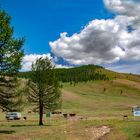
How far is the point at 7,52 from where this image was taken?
52.2 m

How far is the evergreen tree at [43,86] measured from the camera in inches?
2933

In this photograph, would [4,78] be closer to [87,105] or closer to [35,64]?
[35,64]

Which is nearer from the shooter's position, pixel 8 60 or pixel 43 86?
pixel 8 60

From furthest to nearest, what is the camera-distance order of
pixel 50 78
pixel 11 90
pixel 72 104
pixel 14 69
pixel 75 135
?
pixel 72 104 → pixel 50 78 → pixel 11 90 → pixel 14 69 → pixel 75 135

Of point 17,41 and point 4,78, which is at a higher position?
point 17,41

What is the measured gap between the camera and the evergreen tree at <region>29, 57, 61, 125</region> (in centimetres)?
7450

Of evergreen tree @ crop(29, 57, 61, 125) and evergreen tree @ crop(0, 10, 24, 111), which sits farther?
evergreen tree @ crop(29, 57, 61, 125)

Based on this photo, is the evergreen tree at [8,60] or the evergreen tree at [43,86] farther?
the evergreen tree at [43,86]

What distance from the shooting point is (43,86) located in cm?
7494

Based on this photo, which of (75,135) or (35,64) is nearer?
(75,135)

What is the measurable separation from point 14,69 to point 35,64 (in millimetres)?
23684

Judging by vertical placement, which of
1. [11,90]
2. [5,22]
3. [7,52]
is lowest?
[11,90]

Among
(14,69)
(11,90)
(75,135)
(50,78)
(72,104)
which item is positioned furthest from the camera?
(72,104)

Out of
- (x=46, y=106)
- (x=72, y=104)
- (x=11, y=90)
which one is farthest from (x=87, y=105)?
(x=11, y=90)
